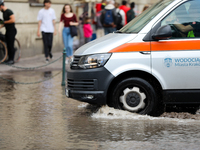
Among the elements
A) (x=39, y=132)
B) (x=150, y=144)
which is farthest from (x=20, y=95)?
(x=150, y=144)

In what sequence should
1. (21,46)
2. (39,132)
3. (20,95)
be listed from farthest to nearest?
(21,46) → (20,95) → (39,132)

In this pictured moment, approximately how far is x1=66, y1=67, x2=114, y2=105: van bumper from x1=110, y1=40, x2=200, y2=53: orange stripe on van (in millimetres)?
372

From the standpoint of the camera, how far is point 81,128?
6.36m

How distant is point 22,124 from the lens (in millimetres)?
6648

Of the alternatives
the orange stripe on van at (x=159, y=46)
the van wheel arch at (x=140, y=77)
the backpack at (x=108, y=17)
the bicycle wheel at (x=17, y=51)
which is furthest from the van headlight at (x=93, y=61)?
the backpack at (x=108, y=17)

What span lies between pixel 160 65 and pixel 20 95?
3426mm

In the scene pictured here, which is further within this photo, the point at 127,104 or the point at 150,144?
the point at 127,104

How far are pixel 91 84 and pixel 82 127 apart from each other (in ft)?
2.50

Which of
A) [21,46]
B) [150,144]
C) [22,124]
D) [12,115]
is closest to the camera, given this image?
[150,144]

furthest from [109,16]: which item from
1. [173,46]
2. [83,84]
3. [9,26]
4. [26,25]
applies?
[173,46]

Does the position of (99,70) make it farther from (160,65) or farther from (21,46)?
(21,46)

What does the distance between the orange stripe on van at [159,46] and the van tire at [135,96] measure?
44 centimetres

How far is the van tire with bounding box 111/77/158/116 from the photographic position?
22.8 feet

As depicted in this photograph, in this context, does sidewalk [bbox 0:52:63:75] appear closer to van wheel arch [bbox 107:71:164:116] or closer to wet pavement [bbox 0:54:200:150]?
wet pavement [bbox 0:54:200:150]
